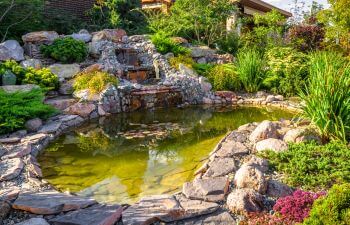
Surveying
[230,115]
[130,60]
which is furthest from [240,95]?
[130,60]

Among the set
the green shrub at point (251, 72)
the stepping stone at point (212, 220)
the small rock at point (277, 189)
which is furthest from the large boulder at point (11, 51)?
the small rock at point (277, 189)

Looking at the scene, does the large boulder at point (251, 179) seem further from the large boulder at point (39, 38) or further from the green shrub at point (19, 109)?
the large boulder at point (39, 38)

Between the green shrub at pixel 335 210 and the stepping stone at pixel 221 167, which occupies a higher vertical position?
the green shrub at pixel 335 210

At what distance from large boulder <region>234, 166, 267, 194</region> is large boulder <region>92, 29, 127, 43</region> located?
8.64 meters

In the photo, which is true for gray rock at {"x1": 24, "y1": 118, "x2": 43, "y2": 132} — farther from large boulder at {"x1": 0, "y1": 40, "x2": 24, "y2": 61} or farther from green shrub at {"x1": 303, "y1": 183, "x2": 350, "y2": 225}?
green shrub at {"x1": 303, "y1": 183, "x2": 350, "y2": 225}

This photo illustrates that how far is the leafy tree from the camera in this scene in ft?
43.2

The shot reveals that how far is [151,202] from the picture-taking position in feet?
12.8

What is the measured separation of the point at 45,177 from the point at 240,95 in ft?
22.2

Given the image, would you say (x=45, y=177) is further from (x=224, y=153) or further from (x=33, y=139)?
(x=224, y=153)

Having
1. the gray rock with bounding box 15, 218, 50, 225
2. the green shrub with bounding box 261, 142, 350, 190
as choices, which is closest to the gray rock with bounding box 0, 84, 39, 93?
the gray rock with bounding box 15, 218, 50, 225

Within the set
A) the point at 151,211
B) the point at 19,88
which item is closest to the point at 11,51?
the point at 19,88

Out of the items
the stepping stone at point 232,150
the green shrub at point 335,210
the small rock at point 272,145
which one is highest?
the green shrub at point 335,210

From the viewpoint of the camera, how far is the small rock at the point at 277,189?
3953mm

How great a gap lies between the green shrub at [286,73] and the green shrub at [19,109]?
20.2 ft
